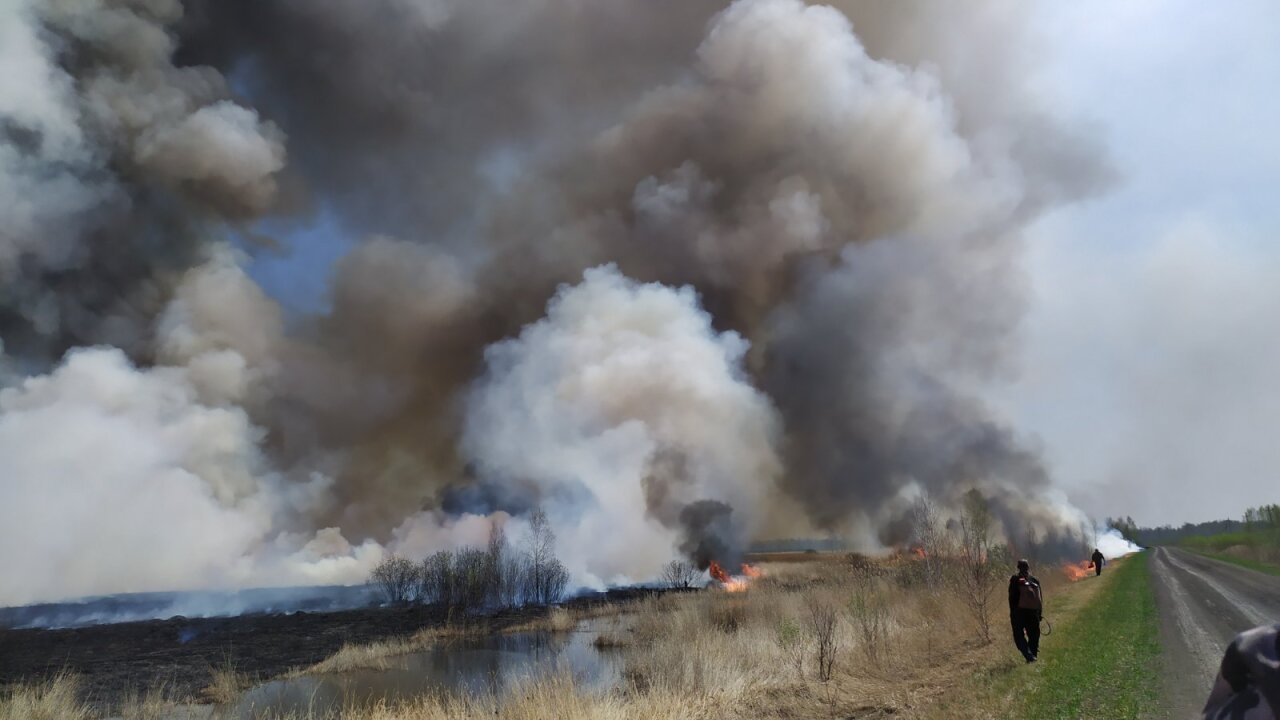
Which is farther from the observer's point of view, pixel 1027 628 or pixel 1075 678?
pixel 1027 628

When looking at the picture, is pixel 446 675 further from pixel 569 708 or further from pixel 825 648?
pixel 569 708

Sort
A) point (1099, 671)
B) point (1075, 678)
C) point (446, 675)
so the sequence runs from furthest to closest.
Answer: point (446, 675) → point (1099, 671) → point (1075, 678)

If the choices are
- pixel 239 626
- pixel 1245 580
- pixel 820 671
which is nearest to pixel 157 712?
pixel 820 671

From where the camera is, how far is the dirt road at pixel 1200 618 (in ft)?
42.2

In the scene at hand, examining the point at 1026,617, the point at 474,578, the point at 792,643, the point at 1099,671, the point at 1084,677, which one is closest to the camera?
the point at 1084,677

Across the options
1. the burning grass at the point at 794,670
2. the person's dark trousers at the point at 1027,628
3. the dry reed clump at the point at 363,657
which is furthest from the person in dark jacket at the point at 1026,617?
the dry reed clump at the point at 363,657

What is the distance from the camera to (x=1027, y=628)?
15.8m

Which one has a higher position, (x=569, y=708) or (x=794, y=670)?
(x=569, y=708)

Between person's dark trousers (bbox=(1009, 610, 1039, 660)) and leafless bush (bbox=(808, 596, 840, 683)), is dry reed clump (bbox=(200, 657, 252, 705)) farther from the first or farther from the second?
person's dark trousers (bbox=(1009, 610, 1039, 660))

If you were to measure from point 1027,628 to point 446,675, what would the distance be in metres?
29.0

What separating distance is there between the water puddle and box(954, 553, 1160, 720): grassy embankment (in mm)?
12111

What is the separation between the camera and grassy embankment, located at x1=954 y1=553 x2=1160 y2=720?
37.9 ft

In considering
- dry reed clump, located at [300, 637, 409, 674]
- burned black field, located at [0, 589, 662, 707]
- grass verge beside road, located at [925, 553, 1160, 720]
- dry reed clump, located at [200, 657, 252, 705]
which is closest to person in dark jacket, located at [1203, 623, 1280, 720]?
grass verge beside road, located at [925, 553, 1160, 720]

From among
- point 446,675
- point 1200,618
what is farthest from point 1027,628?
point 446,675
